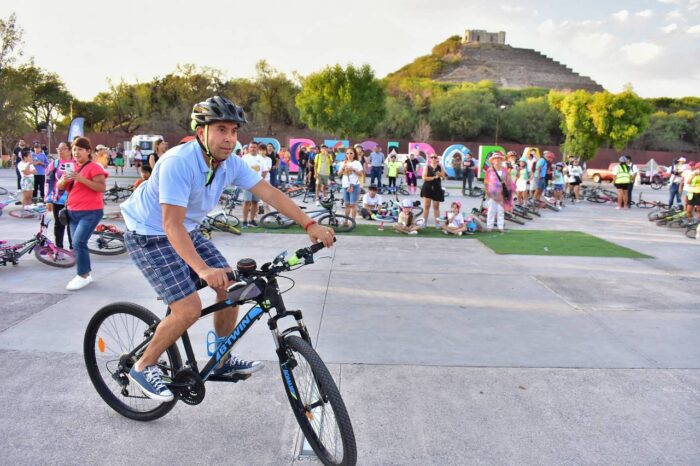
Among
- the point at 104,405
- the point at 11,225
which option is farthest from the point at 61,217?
the point at 11,225

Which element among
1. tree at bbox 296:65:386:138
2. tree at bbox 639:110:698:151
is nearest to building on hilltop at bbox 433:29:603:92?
tree at bbox 639:110:698:151

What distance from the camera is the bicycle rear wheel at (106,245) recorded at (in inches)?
315

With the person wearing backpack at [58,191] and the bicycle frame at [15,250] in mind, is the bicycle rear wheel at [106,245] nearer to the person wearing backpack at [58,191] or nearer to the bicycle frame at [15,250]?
the person wearing backpack at [58,191]

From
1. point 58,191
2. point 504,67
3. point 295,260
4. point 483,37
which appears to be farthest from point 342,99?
point 483,37

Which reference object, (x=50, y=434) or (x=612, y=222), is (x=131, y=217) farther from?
(x=612, y=222)

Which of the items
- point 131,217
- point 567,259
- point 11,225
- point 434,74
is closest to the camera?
point 131,217

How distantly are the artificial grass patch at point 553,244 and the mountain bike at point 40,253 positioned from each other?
686cm

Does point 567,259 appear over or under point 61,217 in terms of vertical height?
under

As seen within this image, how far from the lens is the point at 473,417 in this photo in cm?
344

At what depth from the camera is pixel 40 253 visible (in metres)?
7.16

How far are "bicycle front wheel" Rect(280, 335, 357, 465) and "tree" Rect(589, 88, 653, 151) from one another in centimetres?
3901

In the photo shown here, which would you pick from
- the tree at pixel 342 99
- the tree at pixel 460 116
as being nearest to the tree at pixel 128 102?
the tree at pixel 342 99

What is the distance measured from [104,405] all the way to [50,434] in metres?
0.41

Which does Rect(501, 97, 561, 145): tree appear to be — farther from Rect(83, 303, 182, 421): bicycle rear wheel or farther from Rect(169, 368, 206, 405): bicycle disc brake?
Rect(169, 368, 206, 405): bicycle disc brake
